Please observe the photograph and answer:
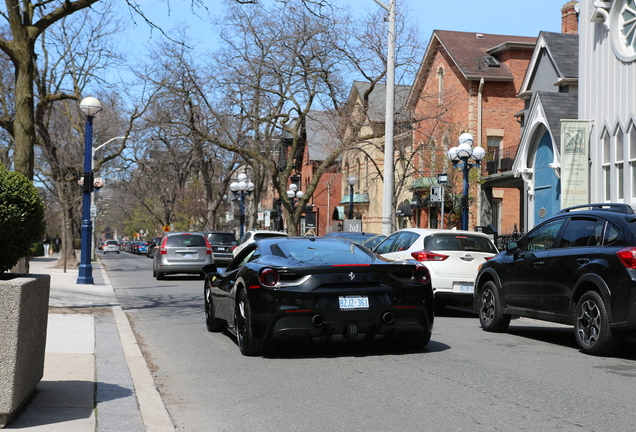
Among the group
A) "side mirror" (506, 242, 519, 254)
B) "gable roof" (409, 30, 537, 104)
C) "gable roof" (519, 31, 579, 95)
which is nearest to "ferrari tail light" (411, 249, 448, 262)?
"side mirror" (506, 242, 519, 254)

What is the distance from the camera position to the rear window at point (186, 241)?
27.2m

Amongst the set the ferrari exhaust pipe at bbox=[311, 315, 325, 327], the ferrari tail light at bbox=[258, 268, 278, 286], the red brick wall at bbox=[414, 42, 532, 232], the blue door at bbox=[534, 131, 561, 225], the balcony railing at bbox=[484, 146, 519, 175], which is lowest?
the ferrari exhaust pipe at bbox=[311, 315, 325, 327]

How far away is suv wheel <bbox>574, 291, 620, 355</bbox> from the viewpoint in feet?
30.2

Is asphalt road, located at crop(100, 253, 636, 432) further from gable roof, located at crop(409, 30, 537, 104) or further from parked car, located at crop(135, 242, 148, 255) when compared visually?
parked car, located at crop(135, 242, 148, 255)

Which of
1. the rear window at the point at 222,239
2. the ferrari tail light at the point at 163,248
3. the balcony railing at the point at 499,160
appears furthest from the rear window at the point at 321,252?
the balcony railing at the point at 499,160

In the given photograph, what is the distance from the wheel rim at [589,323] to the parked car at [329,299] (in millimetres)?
1874

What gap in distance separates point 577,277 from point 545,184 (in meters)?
17.3

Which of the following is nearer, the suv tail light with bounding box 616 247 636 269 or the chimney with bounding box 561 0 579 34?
the suv tail light with bounding box 616 247 636 269

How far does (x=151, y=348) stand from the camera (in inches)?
423

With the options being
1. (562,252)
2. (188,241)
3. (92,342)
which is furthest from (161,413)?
(188,241)

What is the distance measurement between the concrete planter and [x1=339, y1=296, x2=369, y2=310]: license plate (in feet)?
12.3

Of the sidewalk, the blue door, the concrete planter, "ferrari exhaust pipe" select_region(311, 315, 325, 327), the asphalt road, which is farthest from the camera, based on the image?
the blue door

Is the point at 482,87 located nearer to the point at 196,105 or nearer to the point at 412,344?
the point at 196,105

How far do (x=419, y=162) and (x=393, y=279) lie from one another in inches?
1346
